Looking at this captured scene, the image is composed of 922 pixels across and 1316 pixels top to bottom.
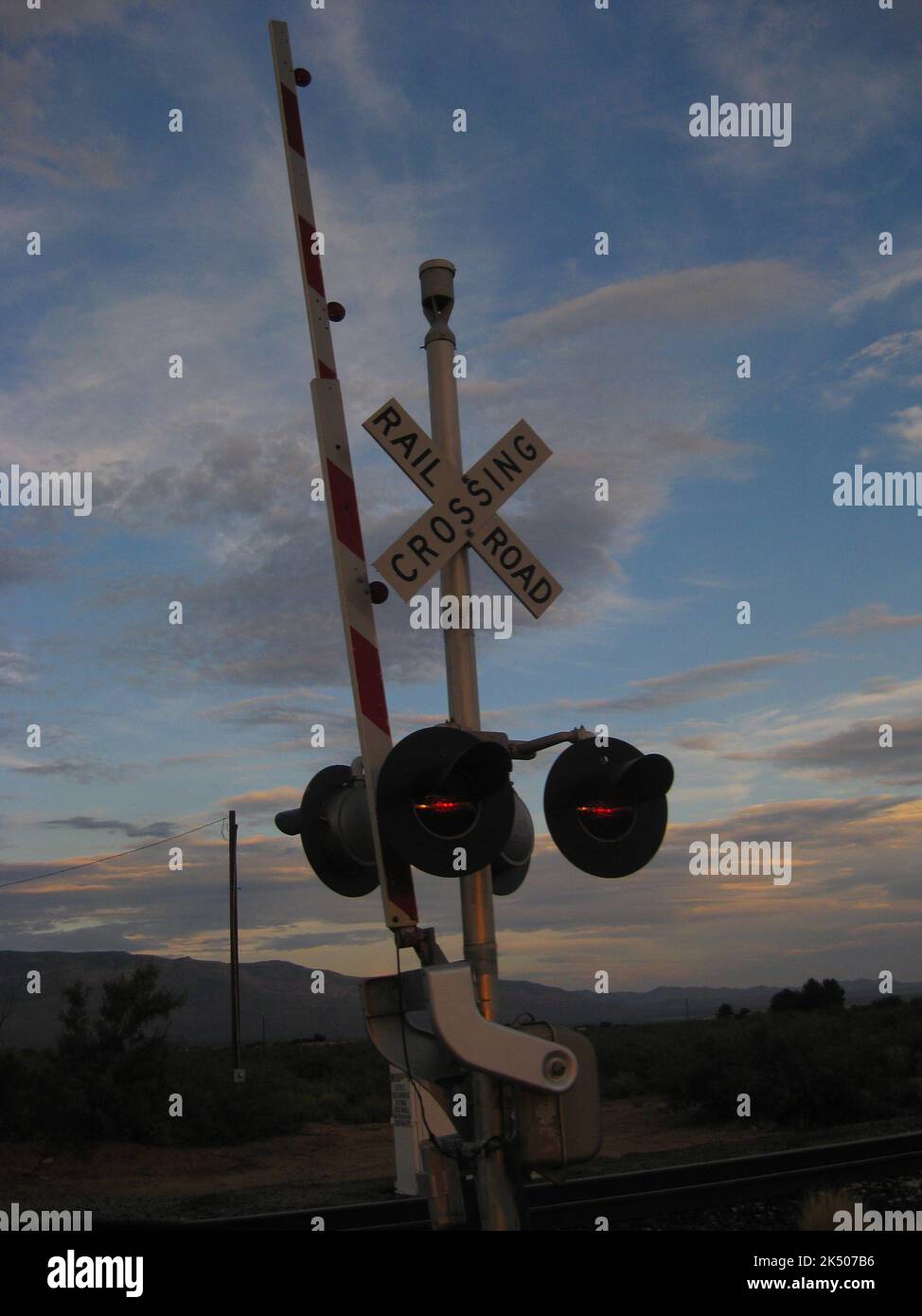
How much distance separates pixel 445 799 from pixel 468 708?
1.20 feet

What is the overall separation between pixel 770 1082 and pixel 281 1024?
129 metres

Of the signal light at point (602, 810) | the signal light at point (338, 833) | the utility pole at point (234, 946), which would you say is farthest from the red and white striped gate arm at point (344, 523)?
the utility pole at point (234, 946)

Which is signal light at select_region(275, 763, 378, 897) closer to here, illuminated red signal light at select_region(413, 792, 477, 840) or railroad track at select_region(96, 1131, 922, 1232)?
illuminated red signal light at select_region(413, 792, 477, 840)

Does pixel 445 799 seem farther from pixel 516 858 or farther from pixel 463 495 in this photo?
pixel 463 495

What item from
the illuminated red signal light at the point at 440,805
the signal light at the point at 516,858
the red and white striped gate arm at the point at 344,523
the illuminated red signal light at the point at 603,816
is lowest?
the signal light at the point at 516,858

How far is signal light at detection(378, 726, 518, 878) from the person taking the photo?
10.6 ft

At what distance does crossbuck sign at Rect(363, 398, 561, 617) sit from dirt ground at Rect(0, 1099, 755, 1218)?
983cm

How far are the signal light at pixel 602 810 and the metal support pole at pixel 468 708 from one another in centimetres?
40

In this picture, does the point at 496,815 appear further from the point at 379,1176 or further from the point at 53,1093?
the point at 53,1093

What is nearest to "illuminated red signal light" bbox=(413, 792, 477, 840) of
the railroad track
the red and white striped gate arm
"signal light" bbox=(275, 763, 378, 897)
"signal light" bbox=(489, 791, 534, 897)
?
the red and white striped gate arm

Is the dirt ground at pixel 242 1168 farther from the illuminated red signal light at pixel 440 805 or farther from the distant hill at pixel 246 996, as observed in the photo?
the distant hill at pixel 246 996

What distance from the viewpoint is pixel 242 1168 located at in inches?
711

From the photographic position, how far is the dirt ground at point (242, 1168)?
12.9 m
